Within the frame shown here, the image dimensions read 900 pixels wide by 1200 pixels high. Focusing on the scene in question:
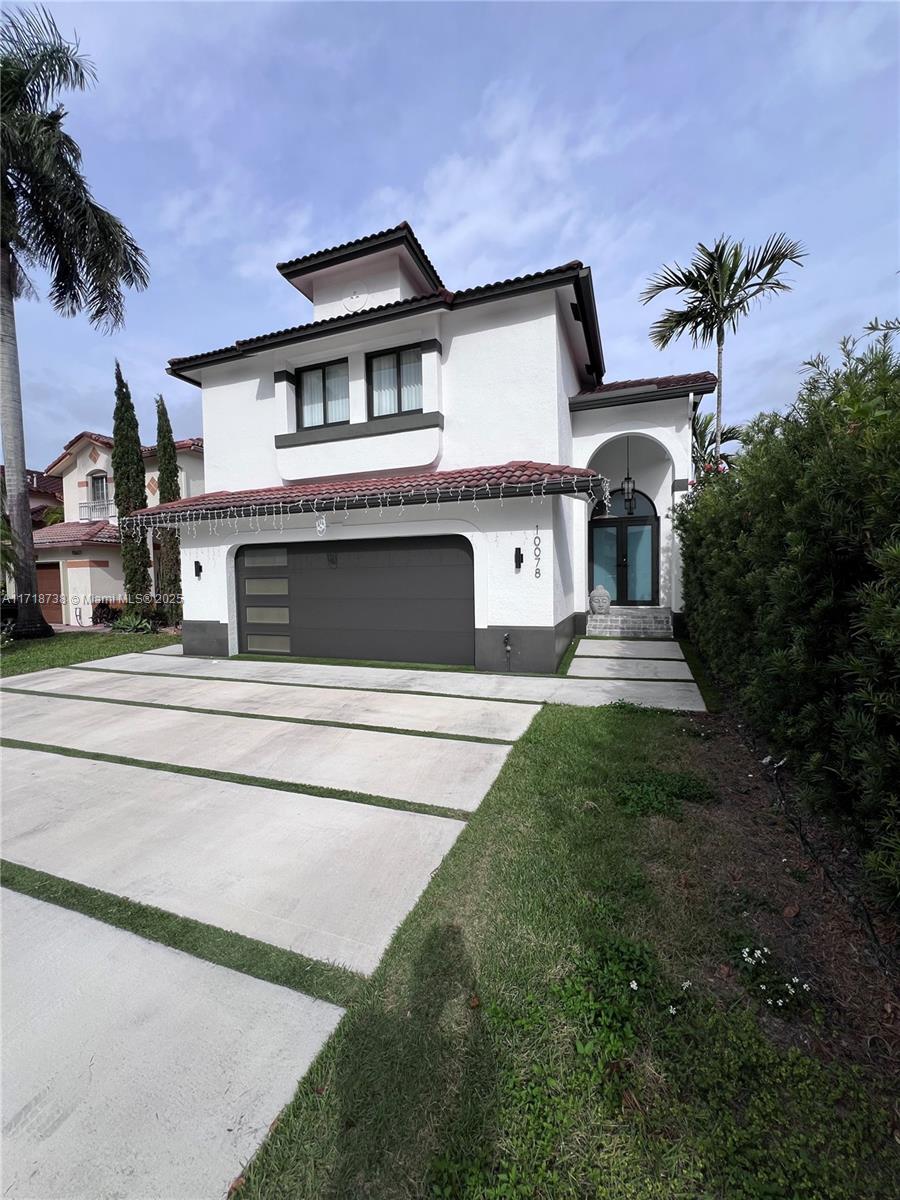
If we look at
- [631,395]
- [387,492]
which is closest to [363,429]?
[387,492]

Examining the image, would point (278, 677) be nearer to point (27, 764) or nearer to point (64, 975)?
point (27, 764)

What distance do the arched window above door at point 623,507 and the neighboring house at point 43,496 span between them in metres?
24.7

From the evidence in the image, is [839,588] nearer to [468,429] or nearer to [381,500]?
[381,500]

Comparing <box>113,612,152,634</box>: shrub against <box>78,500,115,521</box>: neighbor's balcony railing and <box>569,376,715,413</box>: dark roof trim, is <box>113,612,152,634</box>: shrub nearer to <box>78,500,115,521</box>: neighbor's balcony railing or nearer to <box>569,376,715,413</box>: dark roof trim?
<box>78,500,115,521</box>: neighbor's balcony railing

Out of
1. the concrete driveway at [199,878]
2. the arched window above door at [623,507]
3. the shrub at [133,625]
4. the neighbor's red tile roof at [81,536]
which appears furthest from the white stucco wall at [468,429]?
the neighbor's red tile roof at [81,536]

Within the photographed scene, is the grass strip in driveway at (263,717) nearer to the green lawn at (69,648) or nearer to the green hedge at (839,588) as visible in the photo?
the green lawn at (69,648)

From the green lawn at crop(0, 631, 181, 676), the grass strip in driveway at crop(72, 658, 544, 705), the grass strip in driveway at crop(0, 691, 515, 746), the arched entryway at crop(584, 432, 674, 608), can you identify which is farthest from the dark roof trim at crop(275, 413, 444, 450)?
the green lawn at crop(0, 631, 181, 676)

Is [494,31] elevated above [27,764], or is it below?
above

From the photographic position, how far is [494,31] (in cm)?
645

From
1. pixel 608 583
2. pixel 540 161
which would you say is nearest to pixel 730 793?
pixel 540 161

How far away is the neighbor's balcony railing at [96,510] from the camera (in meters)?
20.5

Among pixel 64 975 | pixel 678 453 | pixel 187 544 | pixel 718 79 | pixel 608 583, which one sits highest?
pixel 718 79

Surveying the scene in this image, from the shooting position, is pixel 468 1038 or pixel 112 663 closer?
pixel 468 1038

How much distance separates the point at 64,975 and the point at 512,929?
6.83ft
